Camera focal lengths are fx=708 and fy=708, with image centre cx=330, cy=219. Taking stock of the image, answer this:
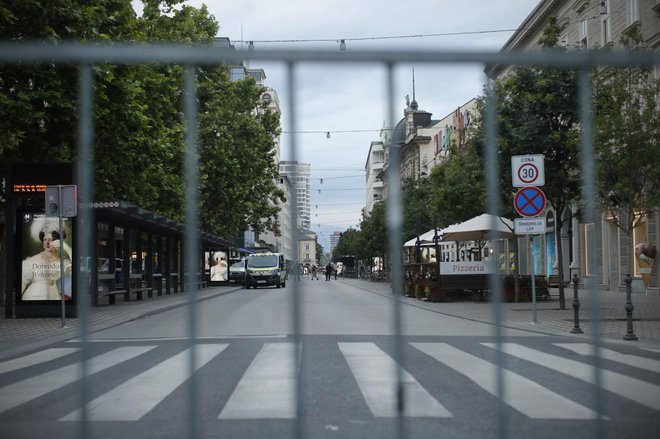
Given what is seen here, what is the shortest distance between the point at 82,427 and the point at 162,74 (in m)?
1.61

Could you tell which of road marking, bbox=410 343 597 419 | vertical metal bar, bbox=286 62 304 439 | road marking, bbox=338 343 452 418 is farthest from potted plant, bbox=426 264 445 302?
vertical metal bar, bbox=286 62 304 439

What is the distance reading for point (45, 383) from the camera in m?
6.47

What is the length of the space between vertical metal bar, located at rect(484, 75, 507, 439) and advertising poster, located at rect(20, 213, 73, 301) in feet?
42.4

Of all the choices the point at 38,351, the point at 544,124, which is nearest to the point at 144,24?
the point at 544,124

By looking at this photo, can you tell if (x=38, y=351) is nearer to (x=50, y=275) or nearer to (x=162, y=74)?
(x=50, y=275)

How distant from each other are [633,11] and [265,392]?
980 inches

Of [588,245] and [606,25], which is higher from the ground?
[606,25]

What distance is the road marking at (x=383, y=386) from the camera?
11.3 feet

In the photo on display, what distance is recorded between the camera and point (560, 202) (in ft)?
55.3

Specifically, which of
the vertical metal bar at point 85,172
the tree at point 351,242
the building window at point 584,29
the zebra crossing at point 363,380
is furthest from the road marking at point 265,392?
the tree at point 351,242

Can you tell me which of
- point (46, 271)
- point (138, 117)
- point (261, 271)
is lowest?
point (261, 271)

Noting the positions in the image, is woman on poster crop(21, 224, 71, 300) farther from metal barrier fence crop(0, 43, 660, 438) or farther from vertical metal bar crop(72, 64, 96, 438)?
vertical metal bar crop(72, 64, 96, 438)

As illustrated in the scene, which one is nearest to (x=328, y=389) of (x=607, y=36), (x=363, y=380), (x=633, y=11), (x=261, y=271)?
(x=363, y=380)

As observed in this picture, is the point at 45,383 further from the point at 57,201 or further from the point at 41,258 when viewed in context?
the point at 41,258
